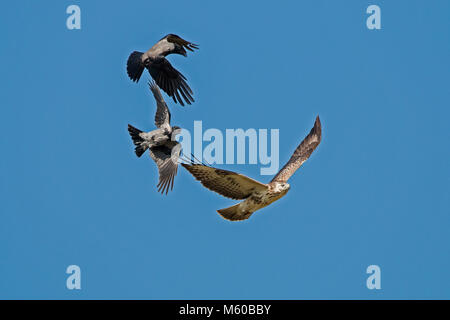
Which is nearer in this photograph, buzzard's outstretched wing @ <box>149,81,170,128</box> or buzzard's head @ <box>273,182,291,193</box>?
buzzard's head @ <box>273,182,291,193</box>

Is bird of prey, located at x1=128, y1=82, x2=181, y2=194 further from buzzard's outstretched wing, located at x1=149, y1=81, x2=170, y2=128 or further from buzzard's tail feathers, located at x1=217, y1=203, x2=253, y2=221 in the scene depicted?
buzzard's tail feathers, located at x1=217, y1=203, x2=253, y2=221

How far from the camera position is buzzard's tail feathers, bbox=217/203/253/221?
1180 centimetres

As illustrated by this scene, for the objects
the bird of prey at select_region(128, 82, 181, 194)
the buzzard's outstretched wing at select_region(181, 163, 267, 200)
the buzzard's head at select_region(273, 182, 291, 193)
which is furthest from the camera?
A: the bird of prey at select_region(128, 82, 181, 194)

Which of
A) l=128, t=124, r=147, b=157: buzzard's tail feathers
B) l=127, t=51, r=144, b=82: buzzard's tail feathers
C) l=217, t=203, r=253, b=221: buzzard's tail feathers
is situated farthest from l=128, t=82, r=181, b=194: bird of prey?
l=217, t=203, r=253, b=221: buzzard's tail feathers

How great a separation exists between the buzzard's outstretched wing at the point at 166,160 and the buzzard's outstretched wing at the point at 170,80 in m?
0.72

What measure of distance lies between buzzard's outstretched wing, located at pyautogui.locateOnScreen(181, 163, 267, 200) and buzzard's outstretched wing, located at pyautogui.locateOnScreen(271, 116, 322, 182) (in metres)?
0.97

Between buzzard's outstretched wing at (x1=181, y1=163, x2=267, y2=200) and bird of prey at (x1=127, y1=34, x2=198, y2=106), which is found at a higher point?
bird of prey at (x1=127, y1=34, x2=198, y2=106)

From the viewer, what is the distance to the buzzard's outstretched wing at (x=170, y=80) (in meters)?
13.0

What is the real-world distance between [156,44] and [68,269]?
4.87m

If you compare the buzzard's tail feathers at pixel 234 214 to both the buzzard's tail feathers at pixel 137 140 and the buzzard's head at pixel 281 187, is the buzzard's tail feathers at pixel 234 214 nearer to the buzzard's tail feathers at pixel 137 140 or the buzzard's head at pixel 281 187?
the buzzard's head at pixel 281 187

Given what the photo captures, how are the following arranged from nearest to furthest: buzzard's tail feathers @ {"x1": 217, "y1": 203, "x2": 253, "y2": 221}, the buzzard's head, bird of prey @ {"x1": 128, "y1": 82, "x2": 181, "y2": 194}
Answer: the buzzard's head < buzzard's tail feathers @ {"x1": 217, "y1": 203, "x2": 253, "y2": 221} < bird of prey @ {"x1": 128, "y1": 82, "x2": 181, "y2": 194}

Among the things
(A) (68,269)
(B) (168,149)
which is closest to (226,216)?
(B) (168,149)
